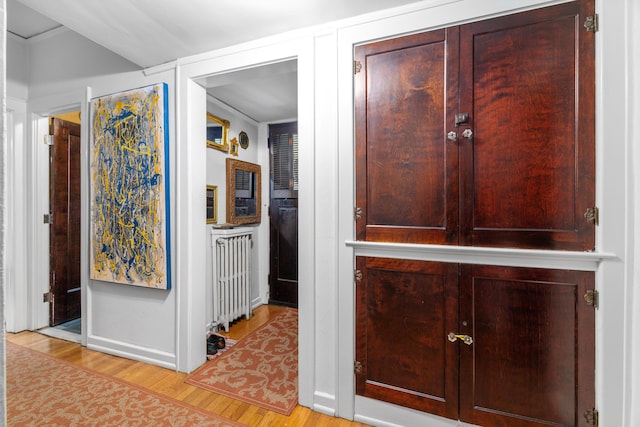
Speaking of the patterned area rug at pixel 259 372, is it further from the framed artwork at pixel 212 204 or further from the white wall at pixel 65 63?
the white wall at pixel 65 63

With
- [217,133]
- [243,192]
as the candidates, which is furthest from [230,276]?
[217,133]

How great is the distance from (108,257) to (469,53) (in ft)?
9.40

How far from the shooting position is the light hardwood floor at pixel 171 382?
1.66 metres

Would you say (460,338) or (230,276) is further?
(230,276)

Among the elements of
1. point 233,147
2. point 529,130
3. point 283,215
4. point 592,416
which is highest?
point 233,147

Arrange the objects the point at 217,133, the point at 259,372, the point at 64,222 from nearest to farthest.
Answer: the point at 259,372
the point at 64,222
the point at 217,133

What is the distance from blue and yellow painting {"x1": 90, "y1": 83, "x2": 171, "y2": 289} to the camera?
Answer: 7.02 feet

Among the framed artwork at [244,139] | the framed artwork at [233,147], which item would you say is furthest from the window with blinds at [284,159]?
the framed artwork at [233,147]

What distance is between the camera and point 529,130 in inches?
53.0

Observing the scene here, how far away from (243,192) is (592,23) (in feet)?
10.2

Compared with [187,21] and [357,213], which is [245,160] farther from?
Answer: [357,213]

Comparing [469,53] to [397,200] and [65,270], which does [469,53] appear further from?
[65,270]

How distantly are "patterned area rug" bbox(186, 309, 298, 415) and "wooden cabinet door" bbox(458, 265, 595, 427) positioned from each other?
42.9 inches

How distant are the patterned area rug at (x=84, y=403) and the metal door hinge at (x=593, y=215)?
205 centimetres
